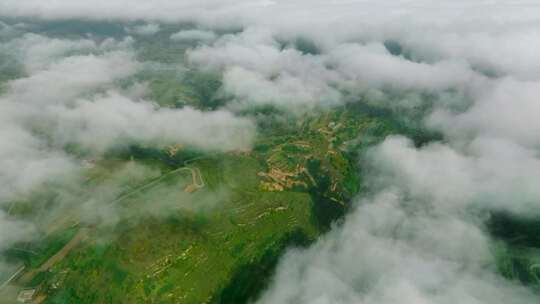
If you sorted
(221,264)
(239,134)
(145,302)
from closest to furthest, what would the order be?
(145,302) < (221,264) < (239,134)

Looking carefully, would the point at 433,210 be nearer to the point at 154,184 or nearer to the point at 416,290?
the point at 416,290

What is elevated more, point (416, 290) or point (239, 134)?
point (416, 290)

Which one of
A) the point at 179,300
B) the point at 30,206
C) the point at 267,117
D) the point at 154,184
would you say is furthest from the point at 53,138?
the point at 179,300

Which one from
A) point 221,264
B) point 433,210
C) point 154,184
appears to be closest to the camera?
point 221,264

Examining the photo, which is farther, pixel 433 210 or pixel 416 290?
pixel 433 210

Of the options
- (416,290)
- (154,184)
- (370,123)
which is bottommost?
(370,123)

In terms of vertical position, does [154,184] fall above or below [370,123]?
above

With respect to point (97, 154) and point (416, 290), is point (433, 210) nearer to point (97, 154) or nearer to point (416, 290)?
point (416, 290)

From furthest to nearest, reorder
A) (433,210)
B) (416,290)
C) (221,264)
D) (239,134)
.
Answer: (239,134) < (433,210) < (221,264) < (416,290)

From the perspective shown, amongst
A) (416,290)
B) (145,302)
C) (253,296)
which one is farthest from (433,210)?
(145,302)
